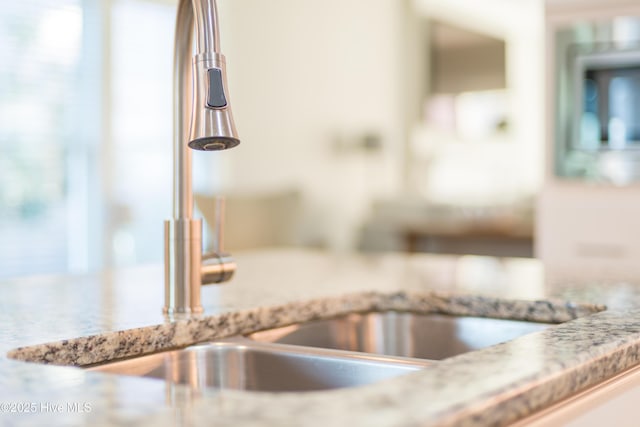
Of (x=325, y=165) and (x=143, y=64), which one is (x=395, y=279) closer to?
(x=143, y=64)

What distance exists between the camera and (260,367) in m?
0.95

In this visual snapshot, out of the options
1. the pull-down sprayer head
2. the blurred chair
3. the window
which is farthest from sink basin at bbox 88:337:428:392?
the blurred chair

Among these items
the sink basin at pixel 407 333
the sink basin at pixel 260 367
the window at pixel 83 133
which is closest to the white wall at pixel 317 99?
the window at pixel 83 133

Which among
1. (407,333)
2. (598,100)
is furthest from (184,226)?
(598,100)

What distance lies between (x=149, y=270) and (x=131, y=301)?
44 cm

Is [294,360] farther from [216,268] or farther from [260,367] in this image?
[216,268]

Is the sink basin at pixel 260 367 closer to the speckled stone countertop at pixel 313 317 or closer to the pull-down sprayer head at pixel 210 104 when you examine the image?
the speckled stone countertop at pixel 313 317

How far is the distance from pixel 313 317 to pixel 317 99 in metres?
5.09

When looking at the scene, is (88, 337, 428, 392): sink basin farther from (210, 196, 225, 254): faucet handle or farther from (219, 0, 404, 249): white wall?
(219, 0, 404, 249): white wall

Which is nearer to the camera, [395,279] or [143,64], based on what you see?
[395,279]

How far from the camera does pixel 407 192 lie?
7.13m

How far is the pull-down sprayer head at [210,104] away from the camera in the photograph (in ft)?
2.56

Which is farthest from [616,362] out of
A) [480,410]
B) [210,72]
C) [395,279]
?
[395,279]

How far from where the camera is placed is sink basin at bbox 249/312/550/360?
114 cm
